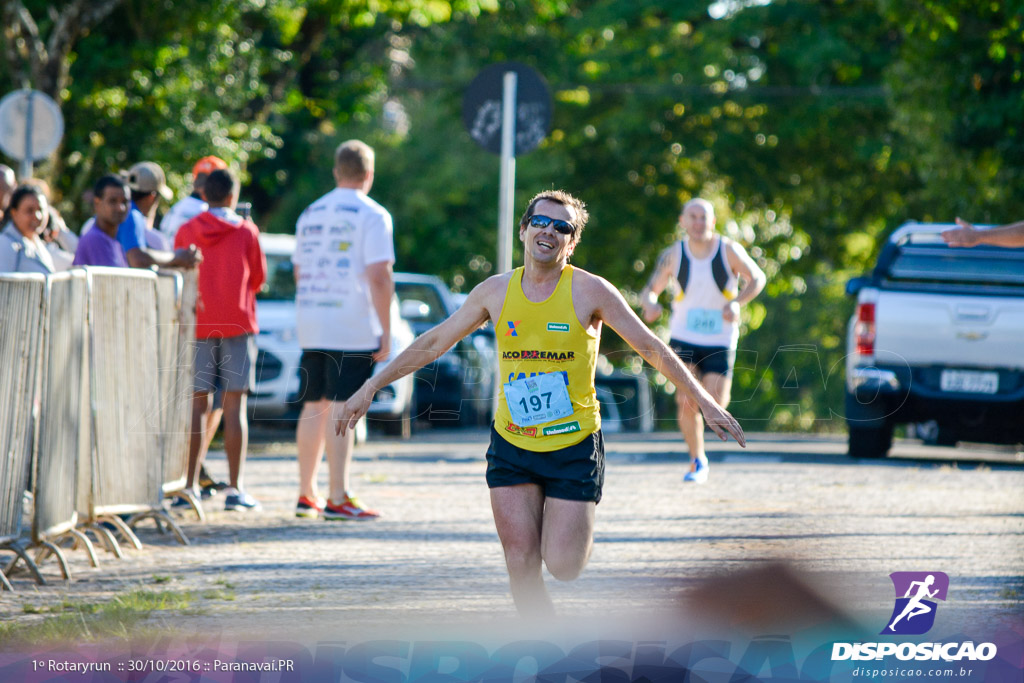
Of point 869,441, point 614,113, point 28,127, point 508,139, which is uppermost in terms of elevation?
point 614,113

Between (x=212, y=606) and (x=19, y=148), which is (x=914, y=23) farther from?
(x=212, y=606)

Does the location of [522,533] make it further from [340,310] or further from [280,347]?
[280,347]

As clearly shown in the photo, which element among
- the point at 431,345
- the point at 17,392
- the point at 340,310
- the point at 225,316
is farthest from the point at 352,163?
the point at 431,345

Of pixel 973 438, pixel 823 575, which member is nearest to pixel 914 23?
pixel 973 438

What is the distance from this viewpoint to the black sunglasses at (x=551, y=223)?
5586mm

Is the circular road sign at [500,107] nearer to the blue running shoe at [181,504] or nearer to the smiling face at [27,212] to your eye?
the blue running shoe at [181,504]

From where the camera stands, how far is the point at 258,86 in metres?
20.4

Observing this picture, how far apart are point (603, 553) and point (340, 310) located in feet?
7.47

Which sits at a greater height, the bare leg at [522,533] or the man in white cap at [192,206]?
the man in white cap at [192,206]

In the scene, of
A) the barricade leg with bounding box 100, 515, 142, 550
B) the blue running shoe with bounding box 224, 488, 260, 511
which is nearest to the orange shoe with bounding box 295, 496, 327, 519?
the blue running shoe with bounding box 224, 488, 260, 511

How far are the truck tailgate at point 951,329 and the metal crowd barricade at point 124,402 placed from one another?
7.54 meters

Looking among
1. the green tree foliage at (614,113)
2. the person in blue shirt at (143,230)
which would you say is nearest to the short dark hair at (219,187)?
the person in blue shirt at (143,230)

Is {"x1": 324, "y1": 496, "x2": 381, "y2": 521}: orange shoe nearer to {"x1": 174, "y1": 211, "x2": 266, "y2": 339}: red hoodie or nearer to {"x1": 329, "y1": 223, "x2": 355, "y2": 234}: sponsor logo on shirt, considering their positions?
{"x1": 174, "y1": 211, "x2": 266, "y2": 339}: red hoodie

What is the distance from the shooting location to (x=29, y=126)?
1359 cm
